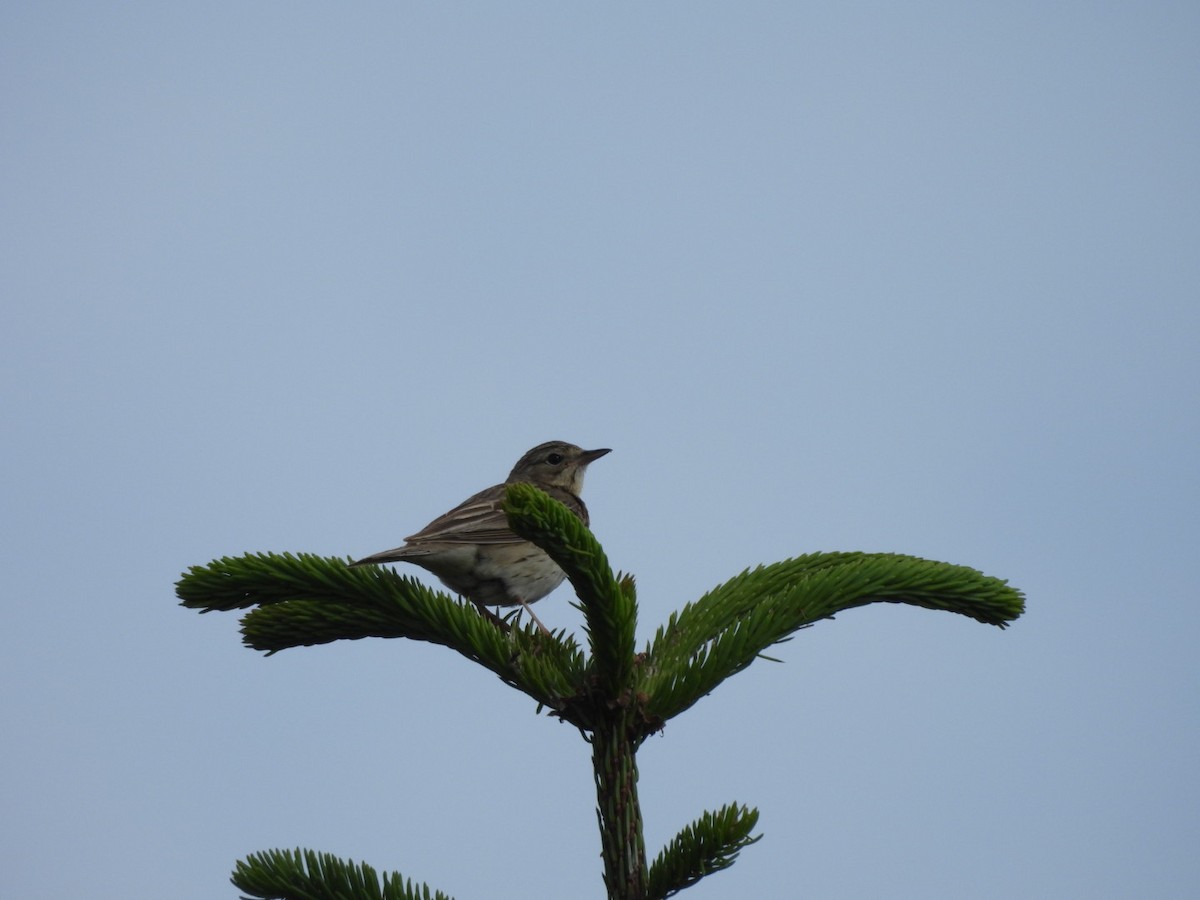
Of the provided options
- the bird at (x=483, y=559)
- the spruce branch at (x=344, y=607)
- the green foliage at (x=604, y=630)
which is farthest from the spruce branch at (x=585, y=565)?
the bird at (x=483, y=559)

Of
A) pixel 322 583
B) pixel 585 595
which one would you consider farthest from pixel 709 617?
pixel 322 583

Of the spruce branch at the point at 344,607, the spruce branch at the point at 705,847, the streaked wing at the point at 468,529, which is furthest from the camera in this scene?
the streaked wing at the point at 468,529

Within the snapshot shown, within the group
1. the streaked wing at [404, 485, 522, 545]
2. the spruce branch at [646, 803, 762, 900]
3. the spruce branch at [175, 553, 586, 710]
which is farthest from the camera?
the streaked wing at [404, 485, 522, 545]

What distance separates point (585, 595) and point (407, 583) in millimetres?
1001

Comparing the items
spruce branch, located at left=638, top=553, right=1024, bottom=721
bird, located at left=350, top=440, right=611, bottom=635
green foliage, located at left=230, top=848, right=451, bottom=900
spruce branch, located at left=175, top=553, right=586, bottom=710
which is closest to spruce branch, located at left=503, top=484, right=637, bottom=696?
spruce branch, located at left=638, top=553, right=1024, bottom=721

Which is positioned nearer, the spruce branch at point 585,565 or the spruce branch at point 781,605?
the spruce branch at point 585,565

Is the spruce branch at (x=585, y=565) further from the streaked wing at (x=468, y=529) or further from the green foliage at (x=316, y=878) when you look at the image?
the streaked wing at (x=468, y=529)

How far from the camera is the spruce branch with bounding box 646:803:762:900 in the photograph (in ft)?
11.8

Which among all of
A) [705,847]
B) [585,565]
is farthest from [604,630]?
[705,847]

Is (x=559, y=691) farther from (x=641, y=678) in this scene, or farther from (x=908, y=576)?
(x=908, y=576)

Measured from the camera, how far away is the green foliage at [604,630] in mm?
3709

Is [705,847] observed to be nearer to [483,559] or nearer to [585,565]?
[585,565]

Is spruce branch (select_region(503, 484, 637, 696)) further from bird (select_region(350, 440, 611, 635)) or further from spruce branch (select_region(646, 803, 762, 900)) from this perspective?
bird (select_region(350, 440, 611, 635))

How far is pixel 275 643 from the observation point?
4.70 m
